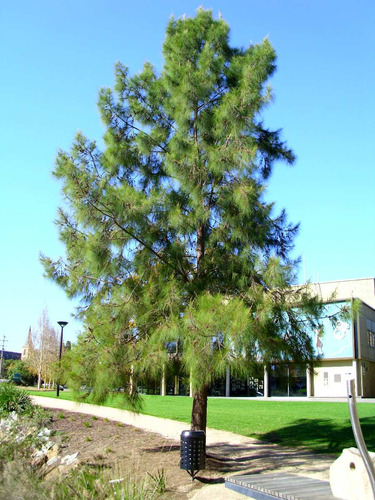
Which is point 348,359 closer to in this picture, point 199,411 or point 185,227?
point 199,411

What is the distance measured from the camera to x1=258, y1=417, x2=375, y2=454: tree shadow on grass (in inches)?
428

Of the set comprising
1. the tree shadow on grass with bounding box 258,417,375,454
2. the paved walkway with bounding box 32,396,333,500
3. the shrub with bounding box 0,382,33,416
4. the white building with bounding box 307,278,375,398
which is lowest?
the paved walkway with bounding box 32,396,333,500

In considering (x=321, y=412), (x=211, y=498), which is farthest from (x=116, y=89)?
(x=321, y=412)

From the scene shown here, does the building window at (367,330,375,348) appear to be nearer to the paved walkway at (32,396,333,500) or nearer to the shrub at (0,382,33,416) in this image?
the paved walkway at (32,396,333,500)

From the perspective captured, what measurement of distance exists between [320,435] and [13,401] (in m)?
8.30

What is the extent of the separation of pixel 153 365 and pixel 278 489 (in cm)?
327

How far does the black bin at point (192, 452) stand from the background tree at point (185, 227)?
2.78 feet

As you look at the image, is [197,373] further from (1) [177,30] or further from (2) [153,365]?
(1) [177,30]

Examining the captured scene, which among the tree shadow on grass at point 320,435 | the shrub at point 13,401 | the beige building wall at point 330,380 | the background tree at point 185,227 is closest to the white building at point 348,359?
the beige building wall at point 330,380

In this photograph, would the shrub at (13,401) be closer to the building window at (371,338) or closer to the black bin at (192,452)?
the black bin at (192,452)

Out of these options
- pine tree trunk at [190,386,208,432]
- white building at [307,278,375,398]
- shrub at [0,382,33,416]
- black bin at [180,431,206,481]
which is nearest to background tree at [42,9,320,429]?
pine tree trunk at [190,386,208,432]

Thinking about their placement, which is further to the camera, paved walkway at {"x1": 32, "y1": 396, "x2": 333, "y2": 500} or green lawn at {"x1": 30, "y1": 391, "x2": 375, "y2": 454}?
green lawn at {"x1": 30, "y1": 391, "x2": 375, "y2": 454}

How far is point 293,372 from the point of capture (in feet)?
31.4

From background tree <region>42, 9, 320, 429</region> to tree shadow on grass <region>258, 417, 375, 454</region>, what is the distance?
283cm
